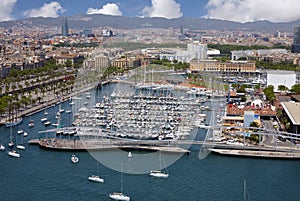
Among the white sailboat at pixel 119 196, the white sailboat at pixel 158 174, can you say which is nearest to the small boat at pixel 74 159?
the white sailboat at pixel 158 174

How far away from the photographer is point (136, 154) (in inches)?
245

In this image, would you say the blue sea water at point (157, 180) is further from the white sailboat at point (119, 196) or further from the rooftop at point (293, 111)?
the rooftop at point (293, 111)

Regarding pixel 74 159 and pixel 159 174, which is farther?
pixel 74 159

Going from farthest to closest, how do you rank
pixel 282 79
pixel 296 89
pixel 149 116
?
pixel 282 79 → pixel 296 89 → pixel 149 116

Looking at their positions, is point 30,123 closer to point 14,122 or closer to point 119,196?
point 14,122

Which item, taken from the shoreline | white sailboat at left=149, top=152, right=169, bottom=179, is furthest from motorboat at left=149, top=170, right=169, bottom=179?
the shoreline

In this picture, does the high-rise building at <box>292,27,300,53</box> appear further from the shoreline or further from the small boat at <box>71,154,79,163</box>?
the small boat at <box>71,154,79,163</box>

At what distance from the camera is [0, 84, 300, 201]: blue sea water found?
480cm

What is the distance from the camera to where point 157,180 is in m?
5.25

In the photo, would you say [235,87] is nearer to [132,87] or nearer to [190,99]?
[190,99]

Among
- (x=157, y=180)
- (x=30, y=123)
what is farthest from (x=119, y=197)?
(x=30, y=123)

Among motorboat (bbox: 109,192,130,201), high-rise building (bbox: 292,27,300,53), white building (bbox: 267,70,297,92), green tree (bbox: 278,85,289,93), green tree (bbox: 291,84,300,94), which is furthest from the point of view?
high-rise building (bbox: 292,27,300,53)

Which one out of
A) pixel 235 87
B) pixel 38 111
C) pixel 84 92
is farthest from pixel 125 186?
pixel 235 87

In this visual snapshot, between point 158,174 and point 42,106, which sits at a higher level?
point 42,106
